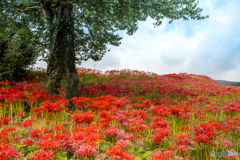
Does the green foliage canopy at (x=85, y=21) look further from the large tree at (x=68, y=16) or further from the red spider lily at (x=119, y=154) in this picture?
the red spider lily at (x=119, y=154)

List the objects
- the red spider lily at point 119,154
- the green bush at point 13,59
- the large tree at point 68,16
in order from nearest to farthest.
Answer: the red spider lily at point 119,154 < the large tree at point 68,16 < the green bush at point 13,59

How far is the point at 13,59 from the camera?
12859mm

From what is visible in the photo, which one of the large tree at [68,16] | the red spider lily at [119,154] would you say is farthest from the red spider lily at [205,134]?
the large tree at [68,16]

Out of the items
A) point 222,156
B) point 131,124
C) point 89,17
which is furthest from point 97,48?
point 222,156

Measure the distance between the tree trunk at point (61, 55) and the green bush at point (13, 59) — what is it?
5795 mm

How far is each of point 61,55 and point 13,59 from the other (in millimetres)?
6896

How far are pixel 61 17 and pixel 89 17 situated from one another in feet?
12.4

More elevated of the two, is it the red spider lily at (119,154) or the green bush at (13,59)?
the green bush at (13,59)

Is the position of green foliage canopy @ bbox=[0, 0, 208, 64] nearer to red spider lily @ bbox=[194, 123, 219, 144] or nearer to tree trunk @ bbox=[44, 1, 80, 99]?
tree trunk @ bbox=[44, 1, 80, 99]

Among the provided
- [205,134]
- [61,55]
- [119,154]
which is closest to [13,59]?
[61,55]

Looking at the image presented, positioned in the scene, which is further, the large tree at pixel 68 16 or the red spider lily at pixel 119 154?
the large tree at pixel 68 16

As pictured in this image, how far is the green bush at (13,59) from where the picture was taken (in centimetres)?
1285

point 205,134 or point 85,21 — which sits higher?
point 85,21

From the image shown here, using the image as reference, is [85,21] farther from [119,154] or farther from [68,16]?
[119,154]
